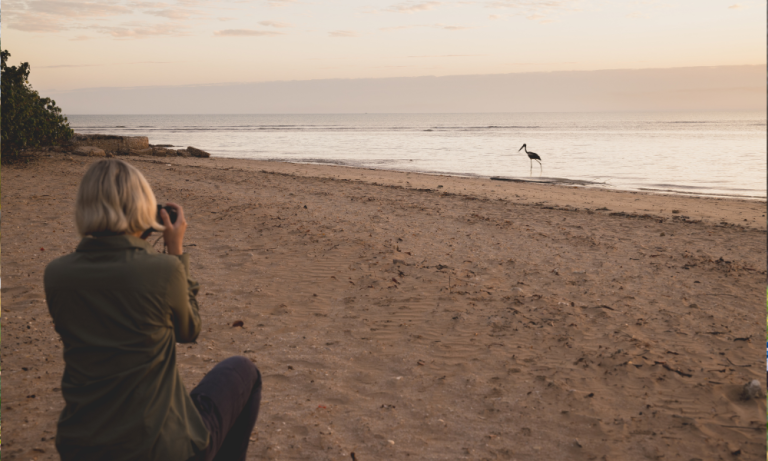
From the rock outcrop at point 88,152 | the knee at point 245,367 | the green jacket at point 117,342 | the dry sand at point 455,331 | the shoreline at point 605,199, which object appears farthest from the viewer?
the rock outcrop at point 88,152

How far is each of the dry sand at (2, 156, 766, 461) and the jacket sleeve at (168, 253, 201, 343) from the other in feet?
5.32

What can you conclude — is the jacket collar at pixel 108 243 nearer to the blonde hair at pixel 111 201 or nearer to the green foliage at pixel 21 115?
the blonde hair at pixel 111 201

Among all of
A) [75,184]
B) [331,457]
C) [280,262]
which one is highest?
[75,184]

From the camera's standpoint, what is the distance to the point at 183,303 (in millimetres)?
1972

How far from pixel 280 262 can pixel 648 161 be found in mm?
25605

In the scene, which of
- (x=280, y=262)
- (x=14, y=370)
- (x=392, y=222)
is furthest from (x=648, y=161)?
(x=14, y=370)

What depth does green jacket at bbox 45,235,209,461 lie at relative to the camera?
1848 mm

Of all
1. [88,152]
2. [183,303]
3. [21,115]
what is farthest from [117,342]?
[88,152]

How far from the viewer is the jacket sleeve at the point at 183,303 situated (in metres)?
1.93

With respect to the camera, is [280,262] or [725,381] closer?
[725,381]

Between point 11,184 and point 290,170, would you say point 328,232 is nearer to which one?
point 11,184

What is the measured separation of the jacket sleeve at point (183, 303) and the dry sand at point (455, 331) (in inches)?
63.8

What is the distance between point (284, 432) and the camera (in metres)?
3.57

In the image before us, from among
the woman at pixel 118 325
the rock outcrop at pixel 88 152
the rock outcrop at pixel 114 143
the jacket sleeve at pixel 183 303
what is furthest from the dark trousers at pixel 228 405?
the rock outcrop at pixel 114 143
